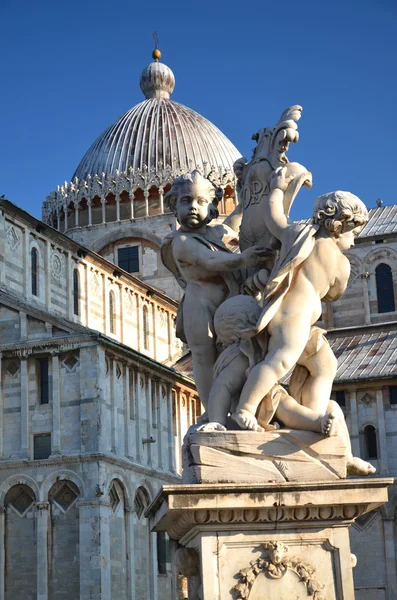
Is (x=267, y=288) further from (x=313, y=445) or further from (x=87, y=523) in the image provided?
(x=87, y=523)

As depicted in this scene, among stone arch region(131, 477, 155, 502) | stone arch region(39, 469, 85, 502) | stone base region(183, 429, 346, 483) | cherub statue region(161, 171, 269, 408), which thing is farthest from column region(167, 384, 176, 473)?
stone base region(183, 429, 346, 483)

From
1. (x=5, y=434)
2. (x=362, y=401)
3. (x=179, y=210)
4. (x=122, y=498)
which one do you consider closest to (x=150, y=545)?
(x=122, y=498)

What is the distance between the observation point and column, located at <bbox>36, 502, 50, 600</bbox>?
42.1m

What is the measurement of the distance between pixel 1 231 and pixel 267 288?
38.1 metres

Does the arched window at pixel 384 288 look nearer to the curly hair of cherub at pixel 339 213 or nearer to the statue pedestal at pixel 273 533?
→ the curly hair of cherub at pixel 339 213

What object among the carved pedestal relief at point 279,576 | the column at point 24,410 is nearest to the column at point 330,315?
the column at point 24,410

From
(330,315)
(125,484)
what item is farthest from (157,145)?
(125,484)

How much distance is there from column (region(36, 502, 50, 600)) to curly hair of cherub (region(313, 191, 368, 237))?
3407 cm

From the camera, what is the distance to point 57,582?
4219 centimetres

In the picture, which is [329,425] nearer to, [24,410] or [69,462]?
[69,462]

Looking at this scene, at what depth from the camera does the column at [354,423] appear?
5081cm

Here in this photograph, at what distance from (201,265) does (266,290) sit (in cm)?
73

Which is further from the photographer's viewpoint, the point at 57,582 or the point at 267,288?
the point at 57,582

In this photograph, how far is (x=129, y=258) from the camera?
65.2m
